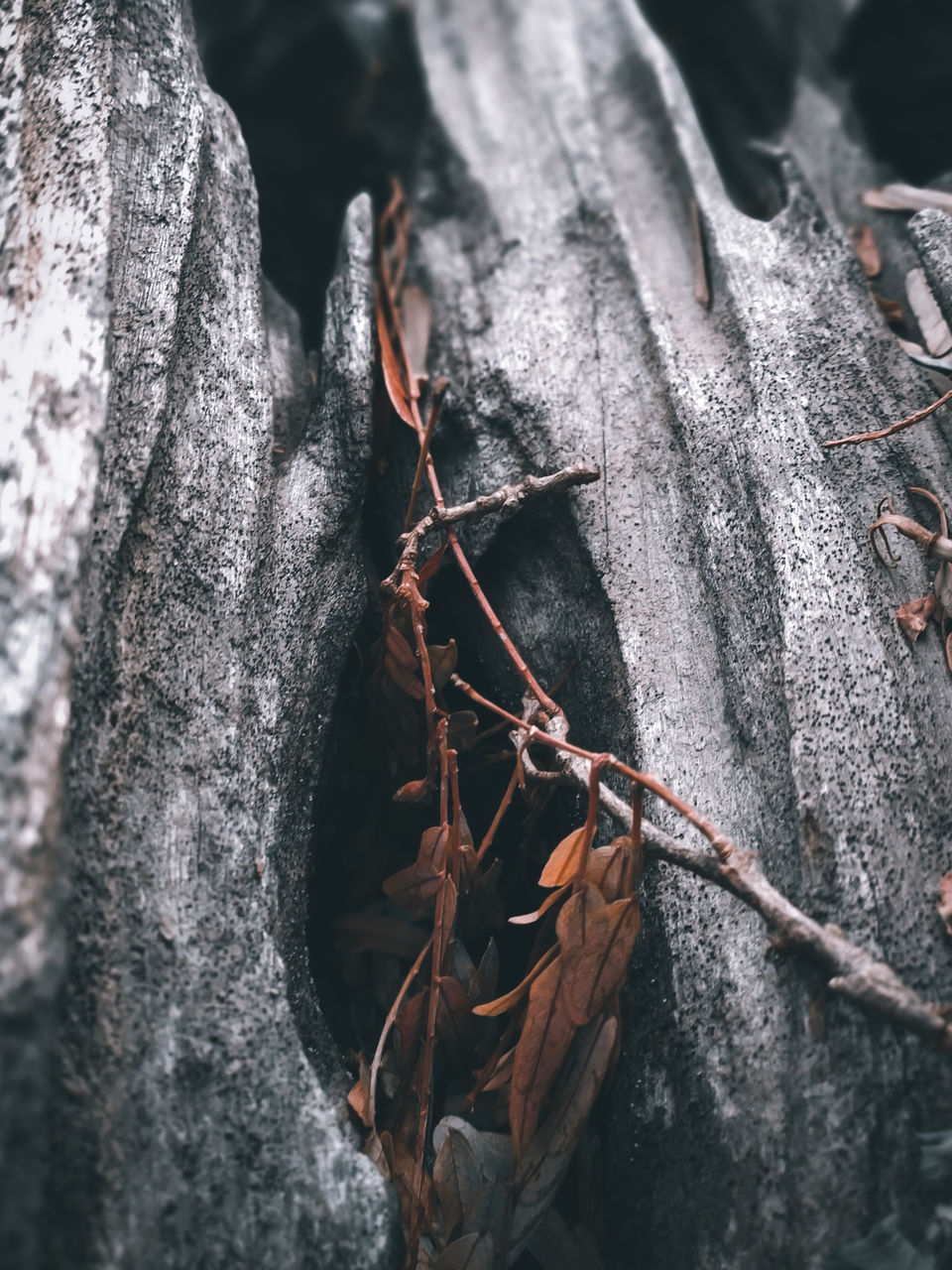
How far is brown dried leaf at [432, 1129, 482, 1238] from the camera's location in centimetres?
68

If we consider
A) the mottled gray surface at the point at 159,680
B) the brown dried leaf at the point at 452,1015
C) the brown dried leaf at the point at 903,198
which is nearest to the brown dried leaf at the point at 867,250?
the brown dried leaf at the point at 903,198

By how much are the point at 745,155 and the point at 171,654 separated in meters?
1.53

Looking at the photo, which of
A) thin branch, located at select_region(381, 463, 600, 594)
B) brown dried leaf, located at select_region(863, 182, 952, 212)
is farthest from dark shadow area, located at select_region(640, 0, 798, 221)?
thin branch, located at select_region(381, 463, 600, 594)

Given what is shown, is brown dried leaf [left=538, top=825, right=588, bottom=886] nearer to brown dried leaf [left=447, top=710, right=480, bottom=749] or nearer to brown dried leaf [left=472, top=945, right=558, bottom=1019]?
brown dried leaf [left=472, top=945, right=558, bottom=1019]

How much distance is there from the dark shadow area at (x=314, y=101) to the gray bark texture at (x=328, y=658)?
17.5 inches

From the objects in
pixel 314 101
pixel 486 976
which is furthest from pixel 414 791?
pixel 314 101

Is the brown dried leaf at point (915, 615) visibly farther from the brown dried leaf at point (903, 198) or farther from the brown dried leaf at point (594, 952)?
the brown dried leaf at point (903, 198)

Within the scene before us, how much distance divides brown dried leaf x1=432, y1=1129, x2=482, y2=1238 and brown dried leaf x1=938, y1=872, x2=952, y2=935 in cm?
44

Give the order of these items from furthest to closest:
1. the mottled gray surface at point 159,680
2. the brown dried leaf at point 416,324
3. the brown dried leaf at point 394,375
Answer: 1. the brown dried leaf at point 416,324
2. the brown dried leaf at point 394,375
3. the mottled gray surface at point 159,680

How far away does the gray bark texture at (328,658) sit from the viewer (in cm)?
61

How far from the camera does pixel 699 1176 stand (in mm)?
679

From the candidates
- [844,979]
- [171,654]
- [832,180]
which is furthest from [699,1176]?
[832,180]

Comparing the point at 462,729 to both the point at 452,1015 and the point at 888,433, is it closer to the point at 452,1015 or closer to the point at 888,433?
the point at 452,1015

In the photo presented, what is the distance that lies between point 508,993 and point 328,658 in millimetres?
370
